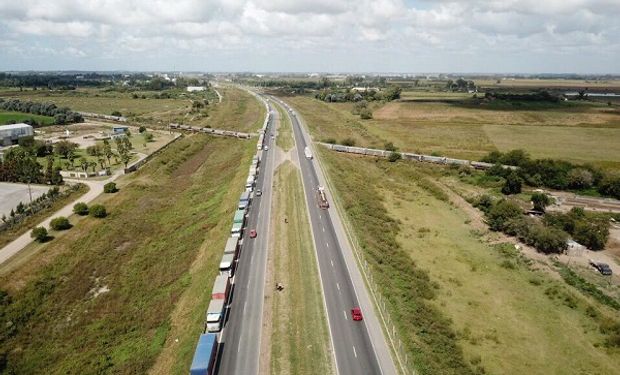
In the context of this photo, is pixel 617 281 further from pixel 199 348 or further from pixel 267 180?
pixel 267 180

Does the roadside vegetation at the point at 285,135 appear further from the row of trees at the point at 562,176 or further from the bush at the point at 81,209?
the row of trees at the point at 562,176

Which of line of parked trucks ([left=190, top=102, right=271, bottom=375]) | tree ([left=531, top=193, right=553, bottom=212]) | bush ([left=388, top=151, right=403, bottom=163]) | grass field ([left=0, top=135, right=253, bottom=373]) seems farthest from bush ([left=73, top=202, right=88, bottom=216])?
tree ([left=531, top=193, right=553, bottom=212])

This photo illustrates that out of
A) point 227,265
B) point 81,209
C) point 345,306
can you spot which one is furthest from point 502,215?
point 81,209

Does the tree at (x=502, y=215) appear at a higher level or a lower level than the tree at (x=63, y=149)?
lower

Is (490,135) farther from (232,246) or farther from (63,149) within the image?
(63,149)

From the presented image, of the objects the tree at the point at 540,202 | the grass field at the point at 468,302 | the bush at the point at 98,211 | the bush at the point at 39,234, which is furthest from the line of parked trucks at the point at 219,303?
the tree at the point at 540,202

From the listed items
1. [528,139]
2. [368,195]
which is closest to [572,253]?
[368,195]
